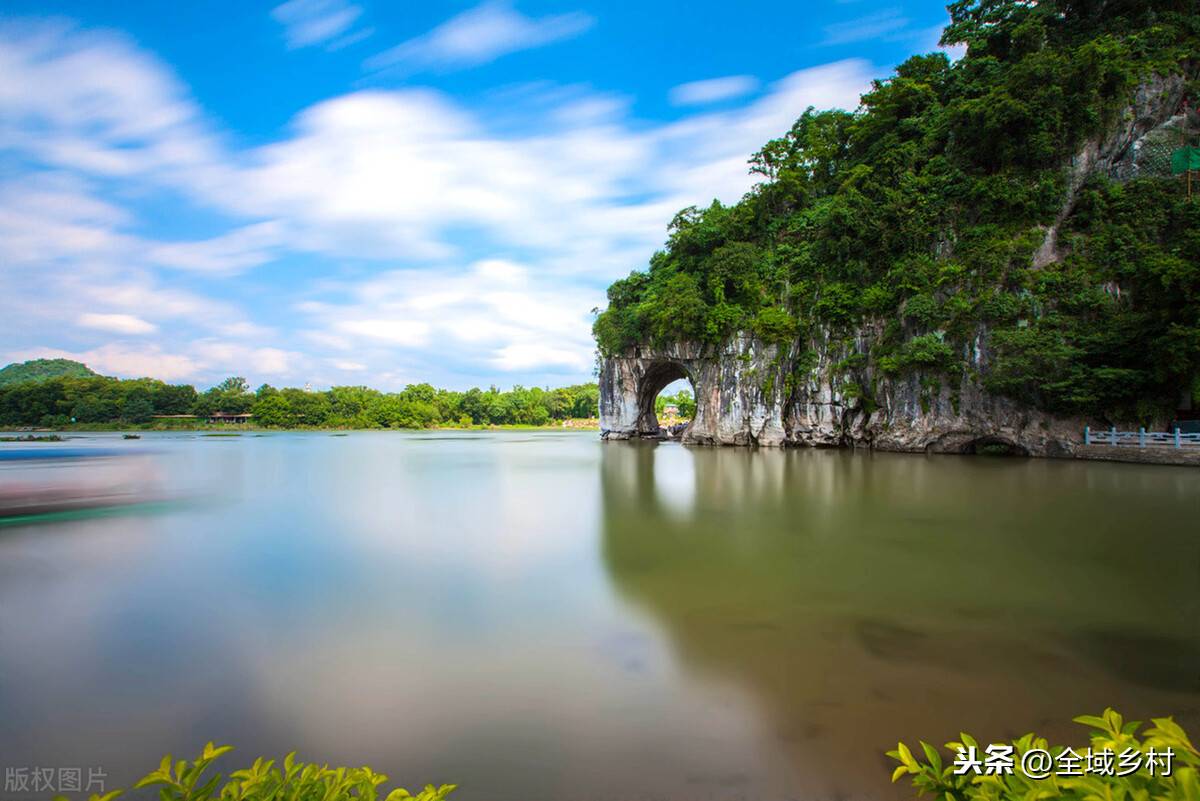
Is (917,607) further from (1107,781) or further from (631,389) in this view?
(631,389)

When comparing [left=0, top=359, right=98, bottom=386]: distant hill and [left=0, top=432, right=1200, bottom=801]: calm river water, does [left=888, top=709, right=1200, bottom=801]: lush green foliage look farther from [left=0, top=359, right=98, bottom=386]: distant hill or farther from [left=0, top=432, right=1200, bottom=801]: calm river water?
[left=0, top=359, right=98, bottom=386]: distant hill

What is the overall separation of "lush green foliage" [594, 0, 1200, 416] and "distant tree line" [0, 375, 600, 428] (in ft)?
146

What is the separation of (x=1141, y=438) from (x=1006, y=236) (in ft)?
23.8

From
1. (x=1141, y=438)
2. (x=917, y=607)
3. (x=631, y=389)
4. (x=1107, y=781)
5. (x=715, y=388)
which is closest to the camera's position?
(x=1107, y=781)

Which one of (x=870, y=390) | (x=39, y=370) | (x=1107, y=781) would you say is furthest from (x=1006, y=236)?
(x=39, y=370)

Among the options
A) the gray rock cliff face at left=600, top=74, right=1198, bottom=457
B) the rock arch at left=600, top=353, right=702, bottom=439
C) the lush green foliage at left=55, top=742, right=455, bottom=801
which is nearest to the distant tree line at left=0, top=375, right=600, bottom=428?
the rock arch at left=600, top=353, right=702, bottom=439

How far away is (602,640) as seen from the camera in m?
4.02

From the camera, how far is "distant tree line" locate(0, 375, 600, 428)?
53781 mm

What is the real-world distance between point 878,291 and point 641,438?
16.7 metres

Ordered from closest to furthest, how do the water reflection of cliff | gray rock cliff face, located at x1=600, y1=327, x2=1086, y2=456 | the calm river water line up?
the calm river water < the water reflection of cliff < gray rock cliff face, located at x1=600, y1=327, x2=1086, y2=456

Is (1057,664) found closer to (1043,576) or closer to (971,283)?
(1043,576)

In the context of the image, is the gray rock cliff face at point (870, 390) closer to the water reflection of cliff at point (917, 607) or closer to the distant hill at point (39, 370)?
the water reflection of cliff at point (917, 607)

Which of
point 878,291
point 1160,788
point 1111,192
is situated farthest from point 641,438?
point 1160,788

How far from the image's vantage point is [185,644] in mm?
4090
